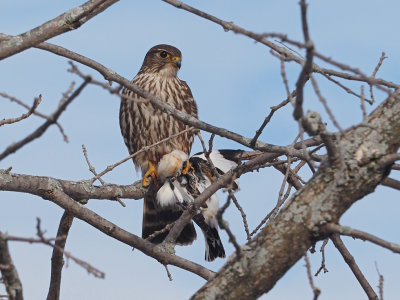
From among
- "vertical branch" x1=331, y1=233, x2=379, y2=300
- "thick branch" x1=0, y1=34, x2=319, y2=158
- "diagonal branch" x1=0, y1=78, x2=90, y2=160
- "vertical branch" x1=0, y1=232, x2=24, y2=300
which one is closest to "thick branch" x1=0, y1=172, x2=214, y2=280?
"thick branch" x1=0, y1=34, x2=319, y2=158

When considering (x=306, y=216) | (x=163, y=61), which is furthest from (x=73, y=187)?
(x=163, y=61)

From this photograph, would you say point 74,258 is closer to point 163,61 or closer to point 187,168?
point 187,168

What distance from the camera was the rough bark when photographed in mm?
2316

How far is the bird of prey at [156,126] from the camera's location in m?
5.02

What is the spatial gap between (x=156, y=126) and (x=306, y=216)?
121 inches

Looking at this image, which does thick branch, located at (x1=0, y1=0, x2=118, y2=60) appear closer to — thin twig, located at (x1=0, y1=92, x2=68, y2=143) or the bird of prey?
thin twig, located at (x1=0, y1=92, x2=68, y2=143)

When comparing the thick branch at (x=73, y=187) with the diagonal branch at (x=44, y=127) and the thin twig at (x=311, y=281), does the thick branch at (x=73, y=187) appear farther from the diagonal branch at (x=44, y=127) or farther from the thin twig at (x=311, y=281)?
the thin twig at (x=311, y=281)

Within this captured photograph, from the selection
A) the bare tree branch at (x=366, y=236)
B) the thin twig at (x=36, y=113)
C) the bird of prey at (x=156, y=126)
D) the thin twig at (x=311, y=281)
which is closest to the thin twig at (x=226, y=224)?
the thin twig at (x=311, y=281)

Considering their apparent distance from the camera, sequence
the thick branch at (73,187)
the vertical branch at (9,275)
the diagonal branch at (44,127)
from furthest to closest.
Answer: the thick branch at (73,187), the vertical branch at (9,275), the diagonal branch at (44,127)

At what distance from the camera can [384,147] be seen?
2.36 metres

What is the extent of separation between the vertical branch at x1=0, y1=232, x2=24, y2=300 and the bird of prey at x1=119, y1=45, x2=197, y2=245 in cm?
248

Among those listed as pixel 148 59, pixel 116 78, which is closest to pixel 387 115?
pixel 116 78

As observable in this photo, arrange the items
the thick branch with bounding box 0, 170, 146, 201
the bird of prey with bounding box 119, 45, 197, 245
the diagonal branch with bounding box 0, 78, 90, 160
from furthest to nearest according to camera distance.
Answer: the bird of prey with bounding box 119, 45, 197, 245 → the thick branch with bounding box 0, 170, 146, 201 → the diagonal branch with bounding box 0, 78, 90, 160

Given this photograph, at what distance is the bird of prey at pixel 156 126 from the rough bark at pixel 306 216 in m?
2.32
